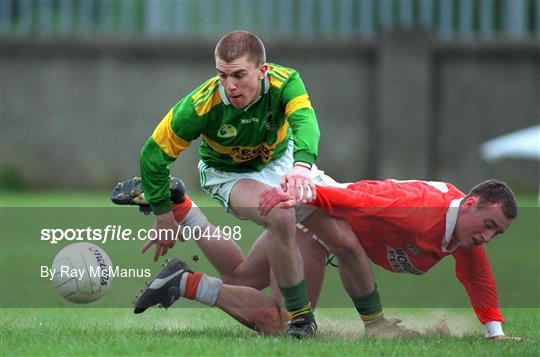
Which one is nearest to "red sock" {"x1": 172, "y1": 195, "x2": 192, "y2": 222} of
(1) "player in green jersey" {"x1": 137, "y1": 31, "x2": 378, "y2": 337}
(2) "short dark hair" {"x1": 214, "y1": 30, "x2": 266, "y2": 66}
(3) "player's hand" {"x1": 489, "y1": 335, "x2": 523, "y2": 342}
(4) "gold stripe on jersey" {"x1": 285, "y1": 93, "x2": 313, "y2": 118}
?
(1) "player in green jersey" {"x1": 137, "y1": 31, "x2": 378, "y2": 337}

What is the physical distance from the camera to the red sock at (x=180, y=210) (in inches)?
268

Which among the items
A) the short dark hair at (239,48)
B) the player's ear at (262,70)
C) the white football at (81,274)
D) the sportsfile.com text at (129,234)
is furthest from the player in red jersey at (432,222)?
the white football at (81,274)

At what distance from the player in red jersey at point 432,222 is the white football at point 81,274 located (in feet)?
4.37

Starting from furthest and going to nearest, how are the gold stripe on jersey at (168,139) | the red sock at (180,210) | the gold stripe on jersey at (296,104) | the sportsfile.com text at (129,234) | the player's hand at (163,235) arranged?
the red sock at (180,210), the sportsfile.com text at (129,234), the player's hand at (163,235), the gold stripe on jersey at (168,139), the gold stripe on jersey at (296,104)

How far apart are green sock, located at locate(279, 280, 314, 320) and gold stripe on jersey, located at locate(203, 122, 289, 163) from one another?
0.82 meters

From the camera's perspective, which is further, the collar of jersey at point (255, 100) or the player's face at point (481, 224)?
the collar of jersey at point (255, 100)

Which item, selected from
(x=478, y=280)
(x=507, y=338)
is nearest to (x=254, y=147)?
(x=478, y=280)

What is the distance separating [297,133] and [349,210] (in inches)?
21.1

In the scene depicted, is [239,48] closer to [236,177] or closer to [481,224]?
[236,177]

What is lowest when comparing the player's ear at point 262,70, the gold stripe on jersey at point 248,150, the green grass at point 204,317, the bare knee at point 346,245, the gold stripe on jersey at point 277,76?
the green grass at point 204,317

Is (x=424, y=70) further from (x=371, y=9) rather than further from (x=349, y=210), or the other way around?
(x=349, y=210)

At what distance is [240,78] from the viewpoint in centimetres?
570

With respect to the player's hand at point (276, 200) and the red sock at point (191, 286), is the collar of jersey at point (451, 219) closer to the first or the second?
the player's hand at point (276, 200)

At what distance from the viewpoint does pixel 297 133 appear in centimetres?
561
